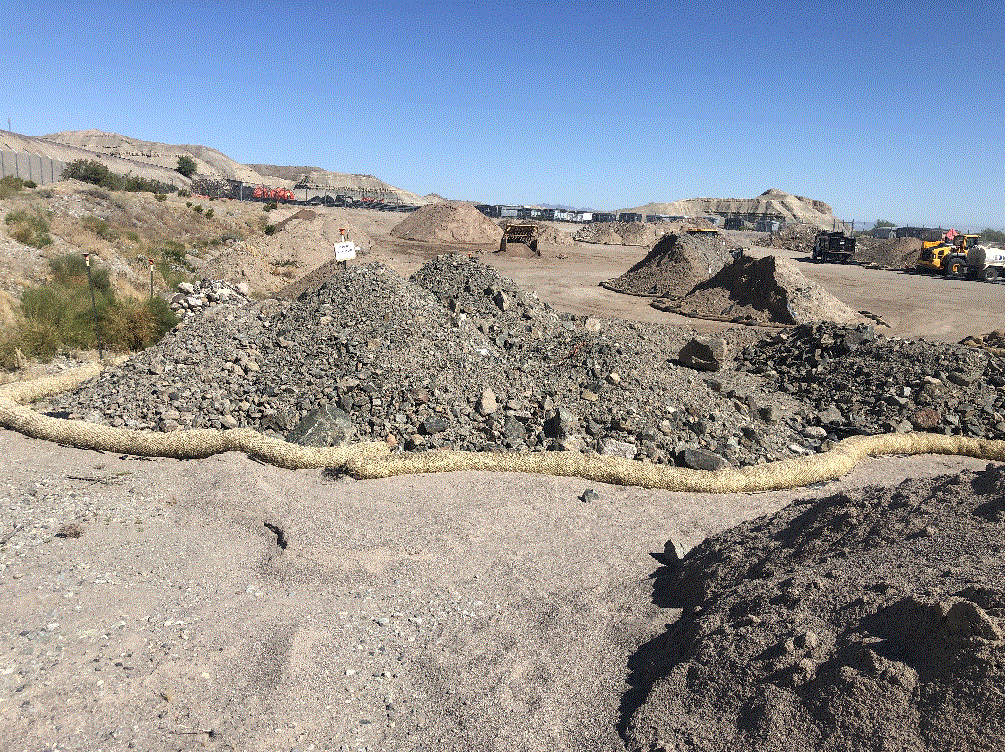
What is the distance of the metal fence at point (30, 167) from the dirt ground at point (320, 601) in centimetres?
3854

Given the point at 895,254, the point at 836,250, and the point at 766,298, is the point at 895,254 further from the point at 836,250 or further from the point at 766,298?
the point at 766,298

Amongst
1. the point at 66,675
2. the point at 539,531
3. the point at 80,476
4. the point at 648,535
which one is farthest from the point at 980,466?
the point at 80,476

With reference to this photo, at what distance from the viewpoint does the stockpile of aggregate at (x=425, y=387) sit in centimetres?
1009

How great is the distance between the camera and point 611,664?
5.27m

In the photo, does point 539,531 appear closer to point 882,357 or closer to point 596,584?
point 596,584

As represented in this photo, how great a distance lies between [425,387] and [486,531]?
359cm

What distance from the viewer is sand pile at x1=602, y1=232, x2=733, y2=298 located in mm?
25719

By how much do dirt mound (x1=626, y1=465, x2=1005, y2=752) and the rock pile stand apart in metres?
12.7

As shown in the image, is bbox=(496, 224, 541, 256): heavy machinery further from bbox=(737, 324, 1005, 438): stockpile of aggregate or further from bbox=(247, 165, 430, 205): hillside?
bbox=(247, 165, 430, 205): hillside

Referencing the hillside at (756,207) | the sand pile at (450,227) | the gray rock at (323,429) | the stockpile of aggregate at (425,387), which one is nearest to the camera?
the gray rock at (323,429)

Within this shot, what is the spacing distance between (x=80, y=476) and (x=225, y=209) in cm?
3685

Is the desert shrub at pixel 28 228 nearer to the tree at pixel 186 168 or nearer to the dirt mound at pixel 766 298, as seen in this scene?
the dirt mound at pixel 766 298

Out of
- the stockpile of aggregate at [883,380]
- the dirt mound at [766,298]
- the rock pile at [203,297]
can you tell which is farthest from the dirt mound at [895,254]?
the rock pile at [203,297]

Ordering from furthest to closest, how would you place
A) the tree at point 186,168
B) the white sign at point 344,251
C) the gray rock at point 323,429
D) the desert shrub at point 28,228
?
the tree at point 186,168, the desert shrub at point 28,228, the white sign at point 344,251, the gray rock at point 323,429
